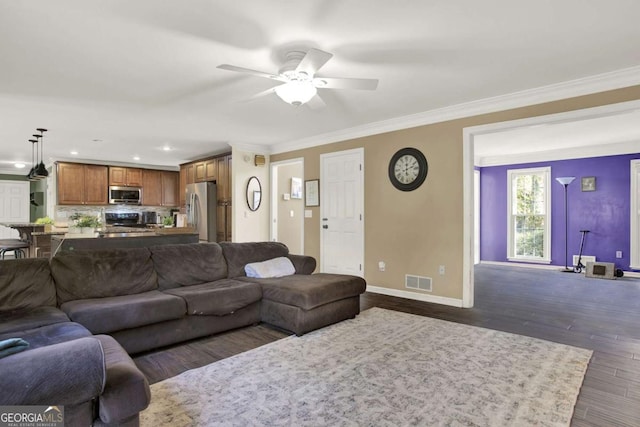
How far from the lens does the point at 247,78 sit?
3.31 m

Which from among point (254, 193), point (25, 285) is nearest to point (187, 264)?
point (25, 285)

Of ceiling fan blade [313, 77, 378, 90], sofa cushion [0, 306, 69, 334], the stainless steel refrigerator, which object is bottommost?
sofa cushion [0, 306, 69, 334]

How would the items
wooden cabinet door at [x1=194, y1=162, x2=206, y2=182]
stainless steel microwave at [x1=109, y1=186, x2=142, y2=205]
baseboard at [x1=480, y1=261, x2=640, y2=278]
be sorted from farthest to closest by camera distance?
stainless steel microwave at [x1=109, y1=186, x2=142, y2=205] → wooden cabinet door at [x1=194, y1=162, x2=206, y2=182] → baseboard at [x1=480, y1=261, x2=640, y2=278]

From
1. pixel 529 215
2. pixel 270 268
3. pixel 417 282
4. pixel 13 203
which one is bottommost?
pixel 417 282

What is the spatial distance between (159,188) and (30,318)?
7.30 m

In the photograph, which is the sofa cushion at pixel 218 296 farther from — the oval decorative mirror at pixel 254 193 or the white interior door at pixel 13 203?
the white interior door at pixel 13 203

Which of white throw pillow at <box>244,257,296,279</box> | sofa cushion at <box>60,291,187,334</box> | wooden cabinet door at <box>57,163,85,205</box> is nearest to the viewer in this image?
sofa cushion at <box>60,291,187,334</box>

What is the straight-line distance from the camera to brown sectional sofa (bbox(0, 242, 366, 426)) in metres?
1.45

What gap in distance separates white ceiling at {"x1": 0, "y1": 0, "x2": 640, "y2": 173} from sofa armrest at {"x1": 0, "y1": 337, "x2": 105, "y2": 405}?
197cm

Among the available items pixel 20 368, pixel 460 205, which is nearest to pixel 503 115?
pixel 460 205

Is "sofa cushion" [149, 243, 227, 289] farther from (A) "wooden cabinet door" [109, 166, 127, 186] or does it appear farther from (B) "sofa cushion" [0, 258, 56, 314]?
(A) "wooden cabinet door" [109, 166, 127, 186]

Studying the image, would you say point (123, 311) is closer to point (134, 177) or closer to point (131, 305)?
point (131, 305)

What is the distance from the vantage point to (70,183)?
303 inches

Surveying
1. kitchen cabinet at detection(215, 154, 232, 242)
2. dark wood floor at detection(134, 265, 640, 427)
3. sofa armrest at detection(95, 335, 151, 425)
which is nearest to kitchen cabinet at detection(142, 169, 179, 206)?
kitchen cabinet at detection(215, 154, 232, 242)
